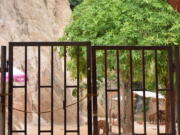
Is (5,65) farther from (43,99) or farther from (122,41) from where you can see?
(43,99)

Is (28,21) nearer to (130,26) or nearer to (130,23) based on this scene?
(130,23)

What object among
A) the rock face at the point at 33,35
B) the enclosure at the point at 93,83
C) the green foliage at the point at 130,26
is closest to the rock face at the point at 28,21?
the rock face at the point at 33,35

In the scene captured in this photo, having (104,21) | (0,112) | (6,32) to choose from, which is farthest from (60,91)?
(0,112)

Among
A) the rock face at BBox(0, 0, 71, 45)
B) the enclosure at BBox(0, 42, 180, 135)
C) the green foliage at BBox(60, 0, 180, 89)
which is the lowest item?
the enclosure at BBox(0, 42, 180, 135)

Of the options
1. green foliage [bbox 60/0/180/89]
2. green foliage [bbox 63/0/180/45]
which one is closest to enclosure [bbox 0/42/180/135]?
green foliage [bbox 60/0/180/89]

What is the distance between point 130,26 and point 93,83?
17.9ft

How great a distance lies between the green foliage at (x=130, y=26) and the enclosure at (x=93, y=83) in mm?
65

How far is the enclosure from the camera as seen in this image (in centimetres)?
677

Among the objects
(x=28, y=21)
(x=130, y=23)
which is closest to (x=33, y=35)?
(x=28, y=21)

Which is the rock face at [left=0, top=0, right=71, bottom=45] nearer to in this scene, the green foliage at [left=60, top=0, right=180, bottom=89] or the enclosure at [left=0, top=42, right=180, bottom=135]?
the enclosure at [left=0, top=42, right=180, bottom=135]

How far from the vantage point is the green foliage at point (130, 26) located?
1192 cm

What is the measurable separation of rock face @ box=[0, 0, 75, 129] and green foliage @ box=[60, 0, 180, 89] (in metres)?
7.56

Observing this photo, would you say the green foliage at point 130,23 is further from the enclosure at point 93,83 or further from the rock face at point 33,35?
the rock face at point 33,35

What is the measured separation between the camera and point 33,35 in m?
24.8
